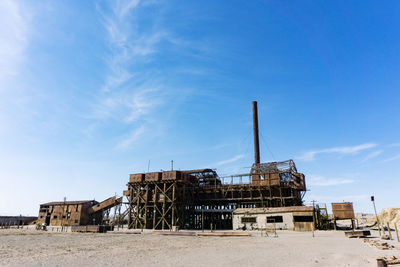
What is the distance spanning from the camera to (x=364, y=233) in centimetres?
2556

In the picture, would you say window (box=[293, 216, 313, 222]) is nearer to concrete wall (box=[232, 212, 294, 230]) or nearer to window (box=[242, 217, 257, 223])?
concrete wall (box=[232, 212, 294, 230])

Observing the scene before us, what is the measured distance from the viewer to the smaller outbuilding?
36.1 metres

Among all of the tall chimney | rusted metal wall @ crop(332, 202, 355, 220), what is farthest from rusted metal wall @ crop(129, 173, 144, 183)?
rusted metal wall @ crop(332, 202, 355, 220)

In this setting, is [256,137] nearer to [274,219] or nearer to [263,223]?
[274,219]

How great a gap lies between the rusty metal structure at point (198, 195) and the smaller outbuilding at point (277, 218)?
7.28 metres

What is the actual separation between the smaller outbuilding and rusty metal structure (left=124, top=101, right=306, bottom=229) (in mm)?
7277

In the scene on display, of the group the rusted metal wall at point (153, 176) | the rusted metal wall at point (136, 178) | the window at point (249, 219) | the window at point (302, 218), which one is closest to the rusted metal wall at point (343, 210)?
the window at point (302, 218)

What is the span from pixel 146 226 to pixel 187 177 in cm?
1201

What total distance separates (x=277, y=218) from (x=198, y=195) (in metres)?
20.0

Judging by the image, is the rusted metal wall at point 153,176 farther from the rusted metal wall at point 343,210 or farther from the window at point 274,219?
the rusted metal wall at point 343,210

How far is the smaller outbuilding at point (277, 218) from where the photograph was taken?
36.1 metres

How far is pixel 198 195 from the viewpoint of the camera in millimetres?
54125

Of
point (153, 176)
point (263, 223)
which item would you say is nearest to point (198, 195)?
point (153, 176)

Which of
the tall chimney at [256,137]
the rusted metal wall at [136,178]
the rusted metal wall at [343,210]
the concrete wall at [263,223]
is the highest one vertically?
the tall chimney at [256,137]
